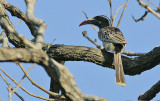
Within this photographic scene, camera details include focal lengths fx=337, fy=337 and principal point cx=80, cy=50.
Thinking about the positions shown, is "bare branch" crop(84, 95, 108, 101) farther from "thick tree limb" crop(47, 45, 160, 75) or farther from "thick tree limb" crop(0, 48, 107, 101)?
"thick tree limb" crop(47, 45, 160, 75)

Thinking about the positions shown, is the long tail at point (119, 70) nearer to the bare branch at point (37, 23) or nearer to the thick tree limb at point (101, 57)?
the thick tree limb at point (101, 57)

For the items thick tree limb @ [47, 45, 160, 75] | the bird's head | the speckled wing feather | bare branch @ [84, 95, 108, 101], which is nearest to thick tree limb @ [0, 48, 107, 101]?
bare branch @ [84, 95, 108, 101]

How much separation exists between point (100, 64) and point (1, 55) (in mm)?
2740

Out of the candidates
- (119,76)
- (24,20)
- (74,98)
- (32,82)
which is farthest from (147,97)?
(24,20)

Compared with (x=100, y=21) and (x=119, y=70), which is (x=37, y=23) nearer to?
(x=119, y=70)

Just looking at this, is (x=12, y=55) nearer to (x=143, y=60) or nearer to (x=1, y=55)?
(x=1, y=55)

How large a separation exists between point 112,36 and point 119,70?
0.86 metres

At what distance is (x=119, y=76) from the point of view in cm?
564

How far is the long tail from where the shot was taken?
5.52m

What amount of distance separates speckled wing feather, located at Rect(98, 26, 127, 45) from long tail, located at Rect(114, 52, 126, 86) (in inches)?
15.1

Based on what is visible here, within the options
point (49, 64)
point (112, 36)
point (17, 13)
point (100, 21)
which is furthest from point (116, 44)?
point (49, 64)

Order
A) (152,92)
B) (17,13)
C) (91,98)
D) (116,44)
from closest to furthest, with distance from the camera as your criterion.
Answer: (91,98) → (152,92) → (116,44) → (17,13)

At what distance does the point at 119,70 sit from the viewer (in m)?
5.56

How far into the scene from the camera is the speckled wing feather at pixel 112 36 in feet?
19.9
